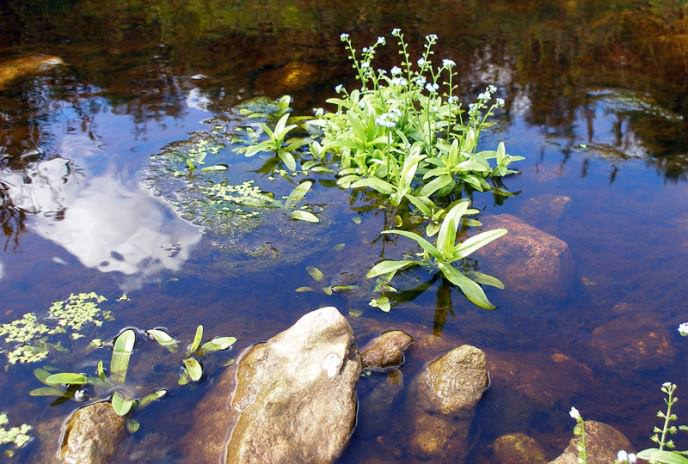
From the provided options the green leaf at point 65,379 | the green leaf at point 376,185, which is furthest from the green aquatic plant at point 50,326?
the green leaf at point 376,185

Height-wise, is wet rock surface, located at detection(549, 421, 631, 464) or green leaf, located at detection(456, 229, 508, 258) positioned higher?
green leaf, located at detection(456, 229, 508, 258)

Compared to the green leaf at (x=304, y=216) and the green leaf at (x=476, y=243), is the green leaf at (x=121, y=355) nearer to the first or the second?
the green leaf at (x=304, y=216)

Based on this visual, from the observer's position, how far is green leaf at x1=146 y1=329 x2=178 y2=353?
12.4 ft

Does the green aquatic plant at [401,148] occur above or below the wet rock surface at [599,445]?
above

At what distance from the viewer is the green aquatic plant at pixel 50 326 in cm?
371

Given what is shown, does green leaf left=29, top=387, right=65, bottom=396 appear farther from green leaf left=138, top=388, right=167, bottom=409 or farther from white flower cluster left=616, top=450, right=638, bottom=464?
white flower cluster left=616, top=450, right=638, bottom=464

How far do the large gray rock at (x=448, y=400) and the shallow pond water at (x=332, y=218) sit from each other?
87 millimetres

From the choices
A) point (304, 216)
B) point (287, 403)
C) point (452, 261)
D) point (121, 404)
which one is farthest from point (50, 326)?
point (452, 261)

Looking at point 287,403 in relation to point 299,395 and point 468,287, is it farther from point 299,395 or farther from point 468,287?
point 468,287

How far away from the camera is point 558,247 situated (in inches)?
183

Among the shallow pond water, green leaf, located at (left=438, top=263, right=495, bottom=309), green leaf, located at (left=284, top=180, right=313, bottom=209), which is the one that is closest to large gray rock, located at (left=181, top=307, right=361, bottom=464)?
the shallow pond water

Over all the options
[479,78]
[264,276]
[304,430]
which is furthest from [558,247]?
[479,78]

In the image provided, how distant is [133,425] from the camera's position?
3270 millimetres

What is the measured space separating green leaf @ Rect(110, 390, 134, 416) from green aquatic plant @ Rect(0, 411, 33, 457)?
0.45 m
